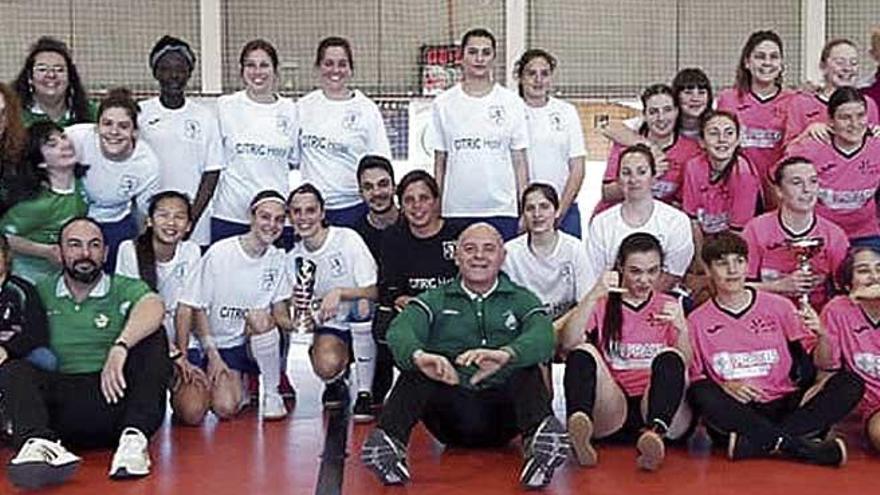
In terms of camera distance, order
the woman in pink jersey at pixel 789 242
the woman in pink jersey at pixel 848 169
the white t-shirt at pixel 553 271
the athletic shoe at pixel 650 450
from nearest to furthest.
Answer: the athletic shoe at pixel 650 450 → the woman in pink jersey at pixel 789 242 → the white t-shirt at pixel 553 271 → the woman in pink jersey at pixel 848 169

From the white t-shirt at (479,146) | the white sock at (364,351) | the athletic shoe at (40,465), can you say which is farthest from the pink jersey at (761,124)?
the athletic shoe at (40,465)

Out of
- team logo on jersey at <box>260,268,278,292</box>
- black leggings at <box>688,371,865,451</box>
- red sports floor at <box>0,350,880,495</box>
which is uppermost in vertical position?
team logo on jersey at <box>260,268,278,292</box>

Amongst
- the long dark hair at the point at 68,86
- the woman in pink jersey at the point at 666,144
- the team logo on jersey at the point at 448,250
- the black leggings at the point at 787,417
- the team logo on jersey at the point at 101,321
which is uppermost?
the long dark hair at the point at 68,86

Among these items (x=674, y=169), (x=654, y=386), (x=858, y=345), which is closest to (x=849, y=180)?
(x=674, y=169)

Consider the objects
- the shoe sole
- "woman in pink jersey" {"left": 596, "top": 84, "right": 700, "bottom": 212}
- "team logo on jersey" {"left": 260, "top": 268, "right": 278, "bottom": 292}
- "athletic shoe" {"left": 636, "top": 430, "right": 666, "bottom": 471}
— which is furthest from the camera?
"woman in pink jersey" {"left": 596, "top": 84, "right": 700, "bottom": 212}

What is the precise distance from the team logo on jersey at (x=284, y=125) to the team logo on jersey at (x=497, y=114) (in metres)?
0.90

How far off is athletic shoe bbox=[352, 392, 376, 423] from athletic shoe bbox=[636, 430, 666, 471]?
130 centimetres

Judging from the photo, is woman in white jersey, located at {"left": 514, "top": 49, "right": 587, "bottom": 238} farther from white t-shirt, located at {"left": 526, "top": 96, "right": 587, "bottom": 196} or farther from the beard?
the beard

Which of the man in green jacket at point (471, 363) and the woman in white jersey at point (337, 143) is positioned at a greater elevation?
the woman in white jersey at point (337, 143)

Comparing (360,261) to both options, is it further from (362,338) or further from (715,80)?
(715,80)

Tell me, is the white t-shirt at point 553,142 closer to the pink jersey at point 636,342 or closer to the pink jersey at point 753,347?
the pink jersey at point 636,342

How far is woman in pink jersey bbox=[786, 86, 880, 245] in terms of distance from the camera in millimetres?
4828

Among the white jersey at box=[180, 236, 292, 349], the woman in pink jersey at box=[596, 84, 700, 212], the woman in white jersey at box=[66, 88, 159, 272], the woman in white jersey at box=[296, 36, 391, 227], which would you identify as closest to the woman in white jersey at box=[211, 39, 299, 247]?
the woman in white jersey at box=[296, 36, 391, 227]

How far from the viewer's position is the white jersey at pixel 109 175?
4.92 m
